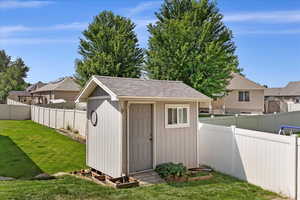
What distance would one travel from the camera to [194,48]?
17562mm

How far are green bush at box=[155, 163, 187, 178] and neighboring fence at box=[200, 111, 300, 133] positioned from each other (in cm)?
681

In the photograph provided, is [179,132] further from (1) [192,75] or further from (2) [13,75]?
(2) [13,75]

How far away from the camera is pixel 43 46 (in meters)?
20.0

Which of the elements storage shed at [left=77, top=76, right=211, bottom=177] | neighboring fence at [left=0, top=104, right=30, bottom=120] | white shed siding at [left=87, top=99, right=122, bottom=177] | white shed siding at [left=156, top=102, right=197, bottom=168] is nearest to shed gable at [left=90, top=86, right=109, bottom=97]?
storage shed at [left=77, top=76, right=211, bottom=177]

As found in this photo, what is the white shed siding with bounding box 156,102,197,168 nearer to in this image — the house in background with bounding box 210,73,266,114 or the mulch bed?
the mulch bed

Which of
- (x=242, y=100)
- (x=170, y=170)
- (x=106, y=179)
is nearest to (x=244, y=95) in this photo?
Result: (x=242, y=100)

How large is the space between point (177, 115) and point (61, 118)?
1161 cm

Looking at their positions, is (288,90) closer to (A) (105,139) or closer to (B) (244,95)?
(B) (244,95)

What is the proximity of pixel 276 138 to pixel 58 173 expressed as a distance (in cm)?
695

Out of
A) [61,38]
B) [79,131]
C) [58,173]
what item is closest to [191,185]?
[58,173]

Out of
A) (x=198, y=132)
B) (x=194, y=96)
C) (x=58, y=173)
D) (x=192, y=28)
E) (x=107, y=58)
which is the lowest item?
(x=58, y=173)

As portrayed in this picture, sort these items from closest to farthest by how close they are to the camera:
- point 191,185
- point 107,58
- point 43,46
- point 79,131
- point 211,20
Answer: point 191,185, point 79,131, point 211,20, point 43,46, point 107,58

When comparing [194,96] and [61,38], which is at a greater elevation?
[61,38]

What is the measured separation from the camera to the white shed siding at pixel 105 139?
279 inches
